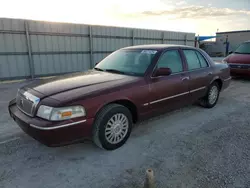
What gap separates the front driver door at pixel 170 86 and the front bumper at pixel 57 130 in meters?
1.29

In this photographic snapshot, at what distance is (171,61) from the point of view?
3643mm

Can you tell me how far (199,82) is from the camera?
411cm

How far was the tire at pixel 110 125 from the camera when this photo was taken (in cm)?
260

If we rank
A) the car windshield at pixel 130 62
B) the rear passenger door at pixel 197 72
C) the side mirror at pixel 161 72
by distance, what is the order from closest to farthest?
1. the side mirror at pixel 161 72
2. the car windshield at pixel 130 62
3. the rear passenger door at pixel 197 72

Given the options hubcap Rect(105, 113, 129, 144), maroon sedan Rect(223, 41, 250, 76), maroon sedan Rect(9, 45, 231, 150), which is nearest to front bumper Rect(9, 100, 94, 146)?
maroon sedan Rect(9, 45, 231, 150)

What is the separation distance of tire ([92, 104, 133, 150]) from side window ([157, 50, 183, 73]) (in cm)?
115

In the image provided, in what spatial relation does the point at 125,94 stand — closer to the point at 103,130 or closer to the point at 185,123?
the point at 103,130

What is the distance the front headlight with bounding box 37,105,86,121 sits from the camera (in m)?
2.28

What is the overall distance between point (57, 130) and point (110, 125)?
0.78 m

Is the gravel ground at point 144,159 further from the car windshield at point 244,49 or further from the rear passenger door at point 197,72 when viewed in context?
the car windshield at point 244,49

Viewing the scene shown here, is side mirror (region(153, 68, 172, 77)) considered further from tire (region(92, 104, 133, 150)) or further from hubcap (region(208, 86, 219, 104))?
hubcap (region(208, 86, 219, 104))

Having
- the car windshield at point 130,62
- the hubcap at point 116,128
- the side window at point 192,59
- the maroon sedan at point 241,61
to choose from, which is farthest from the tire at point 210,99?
the maroon sedan at point 241,61

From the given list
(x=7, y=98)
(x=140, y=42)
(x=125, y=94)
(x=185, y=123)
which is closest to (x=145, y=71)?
(x=125, y=94)

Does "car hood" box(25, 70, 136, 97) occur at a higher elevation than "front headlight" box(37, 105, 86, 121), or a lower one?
higher
